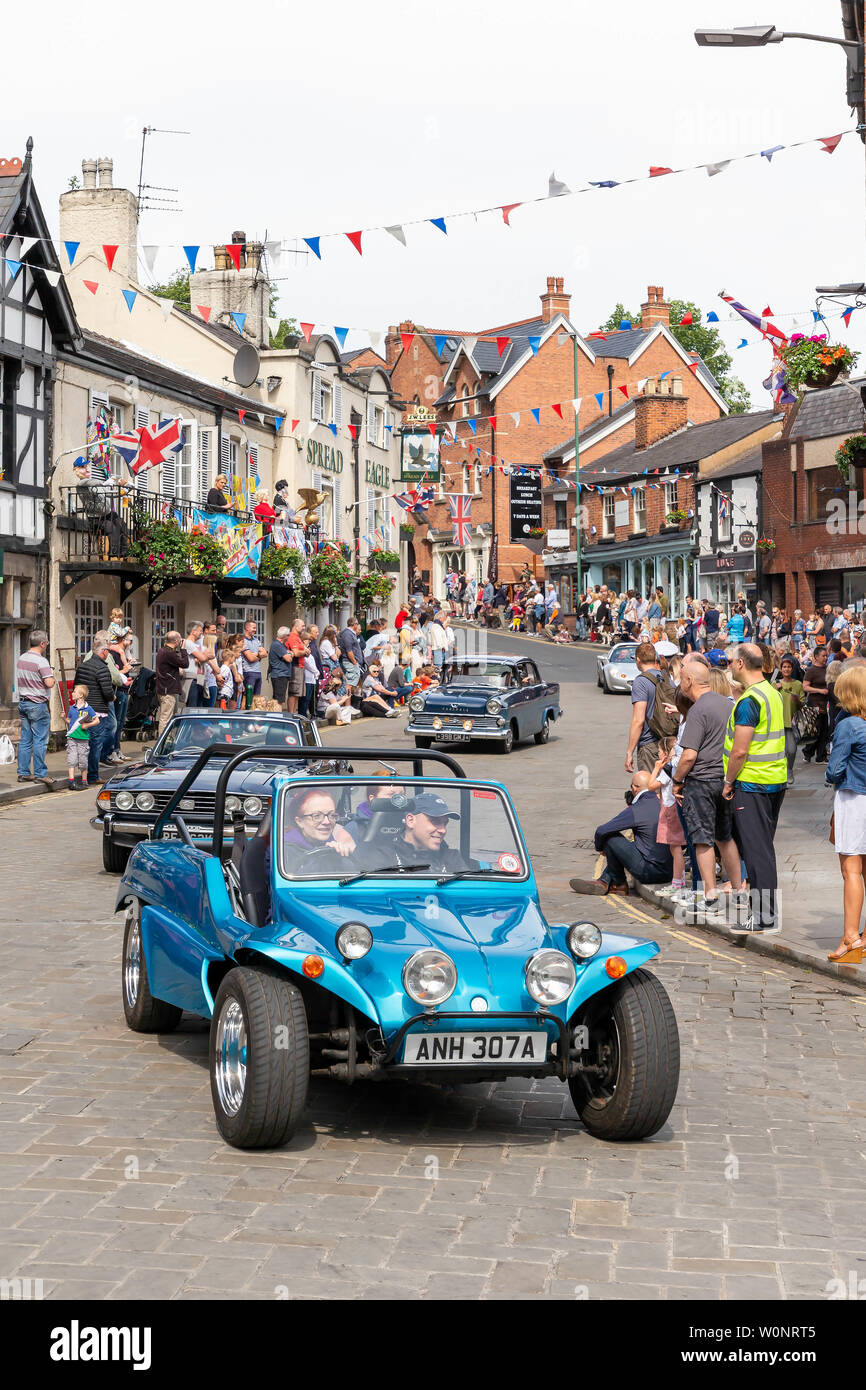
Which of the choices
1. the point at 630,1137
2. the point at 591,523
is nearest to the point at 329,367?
the point at 591,523

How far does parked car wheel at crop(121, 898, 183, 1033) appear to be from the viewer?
773 centimetres

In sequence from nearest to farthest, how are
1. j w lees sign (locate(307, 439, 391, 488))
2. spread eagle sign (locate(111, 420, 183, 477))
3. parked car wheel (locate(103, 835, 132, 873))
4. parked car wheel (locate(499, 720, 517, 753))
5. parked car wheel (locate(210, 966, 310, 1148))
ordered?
1. parked car wheel (locate(210, 966, 310, 1148))
2. parked car wheel (locate(103, 835, 132, 873))
3. parked car wheel (locate(499, 720, 517, 753))
4. spread eagle sign (locate(111, 420, 183, 477))
5. j w lees sign (locate(307, 439, 391, 488))

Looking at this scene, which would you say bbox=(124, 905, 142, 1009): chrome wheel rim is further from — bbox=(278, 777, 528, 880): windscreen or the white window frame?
the white window frame

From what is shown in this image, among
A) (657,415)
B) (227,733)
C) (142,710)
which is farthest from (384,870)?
(657,415)

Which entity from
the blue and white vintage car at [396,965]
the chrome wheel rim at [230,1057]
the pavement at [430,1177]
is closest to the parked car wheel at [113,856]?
the pavement at [430,1177]

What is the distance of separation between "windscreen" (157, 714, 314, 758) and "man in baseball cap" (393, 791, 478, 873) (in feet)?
23.1

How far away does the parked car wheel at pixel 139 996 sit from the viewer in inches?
304

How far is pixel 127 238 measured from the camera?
34.0 meters

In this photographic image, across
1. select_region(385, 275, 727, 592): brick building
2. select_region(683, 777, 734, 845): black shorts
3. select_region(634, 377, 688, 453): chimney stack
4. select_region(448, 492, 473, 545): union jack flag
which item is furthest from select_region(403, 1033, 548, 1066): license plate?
select_region(448, 492, 473, 545): union jack flag

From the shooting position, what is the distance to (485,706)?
83.3 feet

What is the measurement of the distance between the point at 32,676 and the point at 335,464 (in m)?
26.4

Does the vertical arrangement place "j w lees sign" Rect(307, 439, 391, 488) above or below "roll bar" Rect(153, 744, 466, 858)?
above

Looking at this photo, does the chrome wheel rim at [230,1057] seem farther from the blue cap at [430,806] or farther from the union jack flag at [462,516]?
the union jack flag at [462,516]
